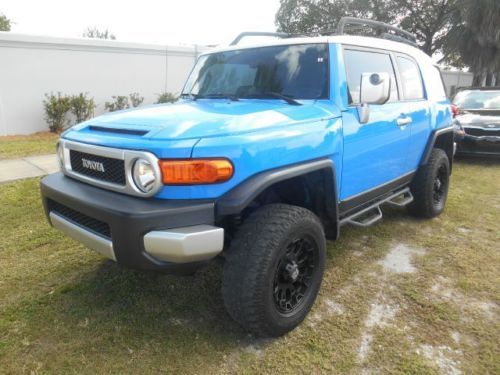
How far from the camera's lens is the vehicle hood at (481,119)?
7812 mm

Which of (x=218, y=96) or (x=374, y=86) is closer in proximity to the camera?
(x=374, y=86)

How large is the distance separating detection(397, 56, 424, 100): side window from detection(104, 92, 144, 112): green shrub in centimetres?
835

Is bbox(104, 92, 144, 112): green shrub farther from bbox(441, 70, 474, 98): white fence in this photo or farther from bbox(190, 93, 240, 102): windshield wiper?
bbox(441, 70, 474, 98): white fence

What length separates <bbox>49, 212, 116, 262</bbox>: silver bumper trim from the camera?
223cm

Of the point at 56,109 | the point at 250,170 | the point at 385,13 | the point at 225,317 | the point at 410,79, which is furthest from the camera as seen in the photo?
the point at 385,13

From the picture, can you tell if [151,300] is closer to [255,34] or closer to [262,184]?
[262,184]

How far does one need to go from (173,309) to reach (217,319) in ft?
1.09

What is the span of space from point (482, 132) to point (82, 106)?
9.06 meters

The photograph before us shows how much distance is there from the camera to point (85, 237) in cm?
237

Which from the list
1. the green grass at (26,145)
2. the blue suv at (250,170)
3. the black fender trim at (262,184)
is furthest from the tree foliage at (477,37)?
the black fender trim at (262,184)

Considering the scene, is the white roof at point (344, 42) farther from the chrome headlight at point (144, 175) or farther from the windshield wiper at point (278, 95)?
the chrome headlight at point (144, 175)

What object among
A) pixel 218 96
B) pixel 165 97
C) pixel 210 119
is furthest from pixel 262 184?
pixel 165 97

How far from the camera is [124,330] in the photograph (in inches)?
100

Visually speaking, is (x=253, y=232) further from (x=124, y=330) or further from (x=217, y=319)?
(x=124, y=330)
